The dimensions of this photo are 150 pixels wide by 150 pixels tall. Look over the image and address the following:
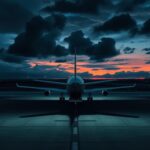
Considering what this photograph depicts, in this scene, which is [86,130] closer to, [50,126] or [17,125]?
[50,126]

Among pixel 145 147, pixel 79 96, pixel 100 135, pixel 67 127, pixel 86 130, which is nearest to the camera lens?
pixel 145 147

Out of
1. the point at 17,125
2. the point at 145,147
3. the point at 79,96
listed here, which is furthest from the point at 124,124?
the point at 79,96

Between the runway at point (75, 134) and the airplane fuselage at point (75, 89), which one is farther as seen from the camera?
the airplane fuselage at point (75, 89)

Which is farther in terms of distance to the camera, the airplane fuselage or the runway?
the airplane fuselage

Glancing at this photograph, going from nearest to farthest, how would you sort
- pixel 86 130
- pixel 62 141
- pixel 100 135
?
pixel 62 141, pixel 100 135, pixel 86 130

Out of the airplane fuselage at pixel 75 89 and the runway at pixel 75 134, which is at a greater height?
the airplane fuselage at pixel 75 89

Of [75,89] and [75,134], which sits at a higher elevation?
[75,89]

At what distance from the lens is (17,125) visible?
26734 mm

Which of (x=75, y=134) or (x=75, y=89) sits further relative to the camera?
(x=75, y=89)

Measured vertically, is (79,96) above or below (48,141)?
above

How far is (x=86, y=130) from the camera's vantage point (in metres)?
24.4

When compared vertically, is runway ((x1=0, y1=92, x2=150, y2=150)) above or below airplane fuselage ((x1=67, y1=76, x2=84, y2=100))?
below

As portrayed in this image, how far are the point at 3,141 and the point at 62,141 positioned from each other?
3011mm

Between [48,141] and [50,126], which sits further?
[50,126]
